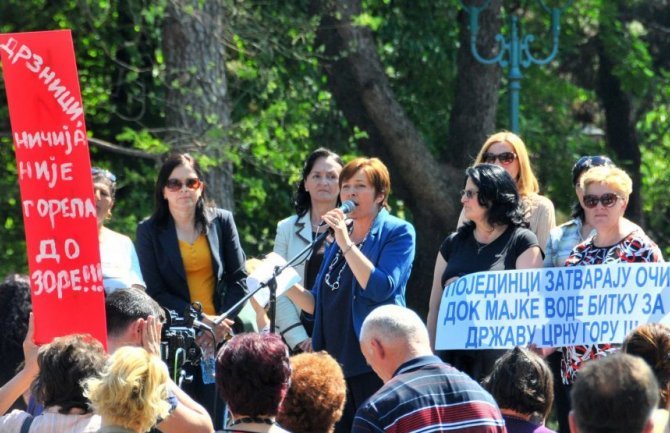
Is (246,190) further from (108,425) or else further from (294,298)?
(108,425)

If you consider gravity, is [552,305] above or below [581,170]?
below

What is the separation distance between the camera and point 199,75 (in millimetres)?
11562

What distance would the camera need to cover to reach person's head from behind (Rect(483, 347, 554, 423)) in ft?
17.1

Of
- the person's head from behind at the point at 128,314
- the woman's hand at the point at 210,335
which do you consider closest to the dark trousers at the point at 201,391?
the woman's hand at the point at 210,335

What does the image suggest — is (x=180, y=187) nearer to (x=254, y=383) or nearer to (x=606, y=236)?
(x=606, y=236)

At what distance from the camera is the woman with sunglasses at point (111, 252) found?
730 cm

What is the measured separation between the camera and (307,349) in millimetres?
7559

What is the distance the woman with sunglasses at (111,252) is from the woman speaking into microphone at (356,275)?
3.15ft

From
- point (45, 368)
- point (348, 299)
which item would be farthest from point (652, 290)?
point (45, 368)

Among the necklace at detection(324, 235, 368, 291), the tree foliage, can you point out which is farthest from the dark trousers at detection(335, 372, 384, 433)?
the tree foliage

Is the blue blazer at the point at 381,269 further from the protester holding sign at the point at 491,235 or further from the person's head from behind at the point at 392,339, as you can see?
the person's head from behind at the point at 392,339

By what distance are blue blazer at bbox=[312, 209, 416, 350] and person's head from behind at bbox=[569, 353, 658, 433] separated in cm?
310

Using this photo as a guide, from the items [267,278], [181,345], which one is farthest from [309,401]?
[267,278]

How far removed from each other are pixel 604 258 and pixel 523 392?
171cm
